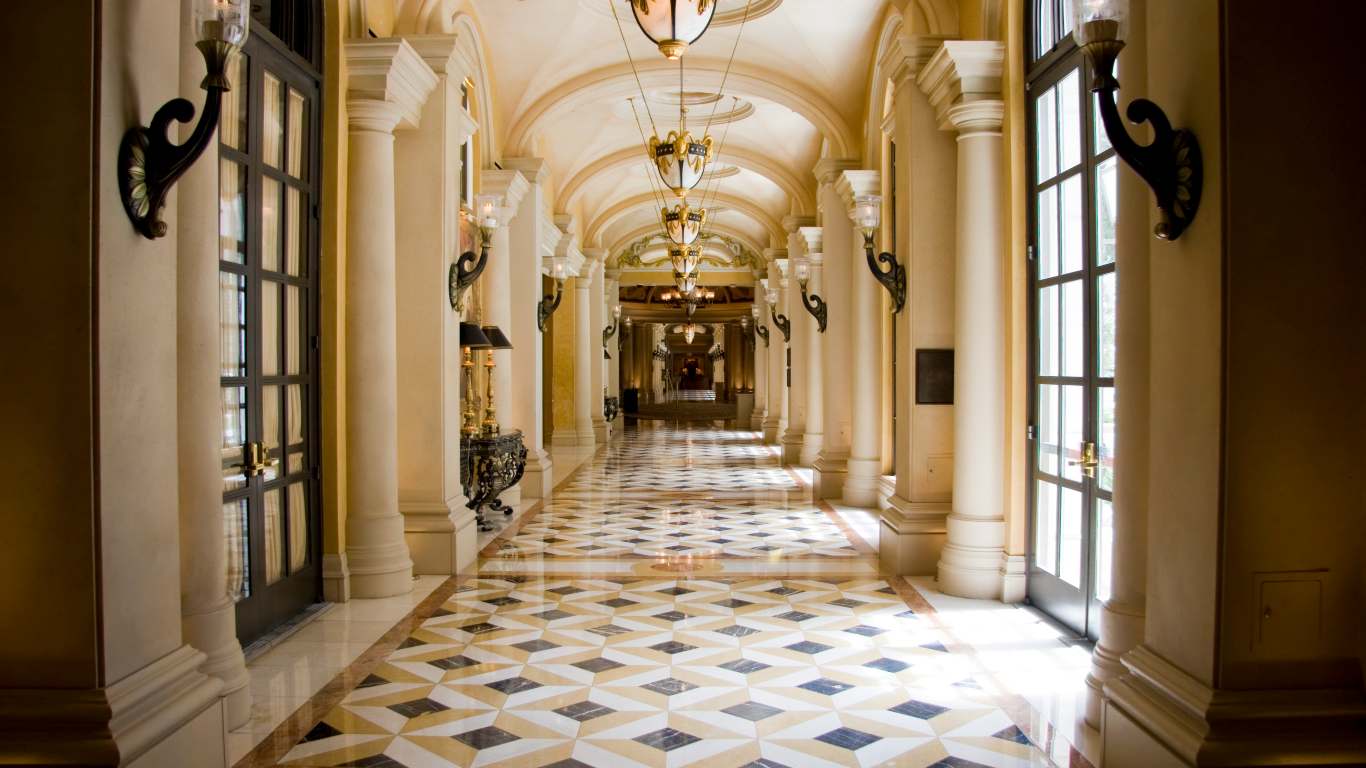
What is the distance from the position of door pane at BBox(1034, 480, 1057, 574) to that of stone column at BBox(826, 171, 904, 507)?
14.3 ft

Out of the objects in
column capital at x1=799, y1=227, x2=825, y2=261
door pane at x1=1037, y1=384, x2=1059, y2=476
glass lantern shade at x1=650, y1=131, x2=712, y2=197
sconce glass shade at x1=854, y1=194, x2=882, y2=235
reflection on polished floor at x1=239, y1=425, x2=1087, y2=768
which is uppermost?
glass lantern shade at x1=650, y1=131, x2=712, y2=197

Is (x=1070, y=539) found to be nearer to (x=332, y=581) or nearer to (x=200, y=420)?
(x=200, y=420)

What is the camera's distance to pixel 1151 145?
283 centimetres

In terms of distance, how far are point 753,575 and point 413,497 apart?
265cm

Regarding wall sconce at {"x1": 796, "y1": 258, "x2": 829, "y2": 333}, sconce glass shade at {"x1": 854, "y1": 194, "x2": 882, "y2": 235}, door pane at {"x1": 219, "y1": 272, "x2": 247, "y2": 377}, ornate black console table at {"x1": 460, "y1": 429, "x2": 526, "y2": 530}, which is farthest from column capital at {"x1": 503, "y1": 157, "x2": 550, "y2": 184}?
door pane at {"x1": 219, "y1": 272, "x2": 247, "y2": 377}

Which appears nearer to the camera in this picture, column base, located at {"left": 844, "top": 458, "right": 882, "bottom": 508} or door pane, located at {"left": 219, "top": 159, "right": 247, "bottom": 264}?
door pane, located at {"left": 219, "top": 159, "right": 247, "bottom": 264}

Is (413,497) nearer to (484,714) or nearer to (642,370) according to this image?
(484,714)

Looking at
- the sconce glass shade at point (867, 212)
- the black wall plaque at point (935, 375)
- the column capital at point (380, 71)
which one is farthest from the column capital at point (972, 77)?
the column capital at point (380, 71)

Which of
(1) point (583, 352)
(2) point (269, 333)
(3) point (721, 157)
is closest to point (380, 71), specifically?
(2) point (269, 333)

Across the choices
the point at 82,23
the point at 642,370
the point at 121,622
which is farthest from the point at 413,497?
the point at 642,370

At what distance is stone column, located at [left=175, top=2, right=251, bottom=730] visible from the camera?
12.2 feet

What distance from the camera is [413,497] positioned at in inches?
281

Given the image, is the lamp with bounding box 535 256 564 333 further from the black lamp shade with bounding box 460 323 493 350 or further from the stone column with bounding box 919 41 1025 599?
the stone column with bounding box 919 41 1025 599

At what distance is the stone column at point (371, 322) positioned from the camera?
639cm
